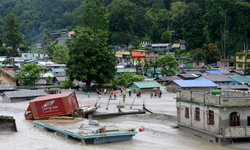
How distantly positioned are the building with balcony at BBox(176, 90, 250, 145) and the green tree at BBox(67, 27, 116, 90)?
84.0ft

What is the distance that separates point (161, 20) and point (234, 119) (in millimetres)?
81268

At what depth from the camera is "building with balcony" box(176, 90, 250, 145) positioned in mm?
19219

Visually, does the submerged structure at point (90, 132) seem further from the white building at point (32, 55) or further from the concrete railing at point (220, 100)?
the white building at point (32, 55)

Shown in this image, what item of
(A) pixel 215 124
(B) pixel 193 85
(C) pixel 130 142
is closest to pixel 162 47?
(B) pixel 193 85

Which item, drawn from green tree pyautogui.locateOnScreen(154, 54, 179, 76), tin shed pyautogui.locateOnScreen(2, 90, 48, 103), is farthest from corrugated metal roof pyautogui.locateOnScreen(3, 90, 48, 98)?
green tree pyautogui.locateOnScreen(154, 54, 179, 76)

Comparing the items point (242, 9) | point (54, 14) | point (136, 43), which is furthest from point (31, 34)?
point (242, 9)

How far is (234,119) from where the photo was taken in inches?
775

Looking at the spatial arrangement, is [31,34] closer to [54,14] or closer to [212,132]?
[54,14]

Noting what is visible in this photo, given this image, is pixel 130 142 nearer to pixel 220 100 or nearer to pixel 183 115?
pixel 183 115

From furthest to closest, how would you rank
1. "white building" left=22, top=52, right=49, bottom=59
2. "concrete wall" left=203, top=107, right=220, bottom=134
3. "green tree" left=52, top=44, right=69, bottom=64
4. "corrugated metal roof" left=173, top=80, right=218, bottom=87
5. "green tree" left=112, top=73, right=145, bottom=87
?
"white building" left=22, top=52, right=49, bottom=59
"green tree" left=52, top=44, right=69, bottom=64
"green tree" left=112, top=73, right=145, bottom=87
"corrugated metal roof" left=173, top=80, right=218, bottom=87
"concrete wall" left=203, top=107, right=220, bottom=134

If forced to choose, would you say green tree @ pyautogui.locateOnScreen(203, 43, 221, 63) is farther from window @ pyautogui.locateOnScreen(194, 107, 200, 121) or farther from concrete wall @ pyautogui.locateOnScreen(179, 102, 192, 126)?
window @ pyautogui.locateOnScreen(194, 107, 200, 121)

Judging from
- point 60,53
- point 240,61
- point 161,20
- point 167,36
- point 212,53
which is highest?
point 161,20

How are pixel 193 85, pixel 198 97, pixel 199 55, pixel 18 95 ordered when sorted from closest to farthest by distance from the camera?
pixel 198 97 < pixel 18 95 < pixel 193 85 < pixel 199 55

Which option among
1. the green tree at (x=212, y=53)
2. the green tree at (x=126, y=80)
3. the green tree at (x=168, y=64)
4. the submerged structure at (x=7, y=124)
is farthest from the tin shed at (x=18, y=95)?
the green tree at (x=212, y=53)
